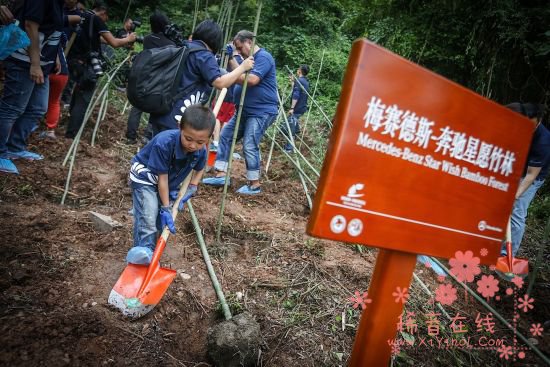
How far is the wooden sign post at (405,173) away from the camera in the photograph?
1.07 meters

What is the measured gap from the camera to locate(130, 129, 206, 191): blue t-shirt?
218 cm

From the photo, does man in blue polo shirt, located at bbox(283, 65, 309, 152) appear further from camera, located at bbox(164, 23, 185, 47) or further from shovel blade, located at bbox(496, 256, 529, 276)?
shovel blade, located at bbox(496, 256, 529, 276)

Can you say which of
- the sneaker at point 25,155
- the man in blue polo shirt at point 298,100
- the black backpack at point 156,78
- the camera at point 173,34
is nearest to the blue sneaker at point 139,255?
the black backpack at point 156,78

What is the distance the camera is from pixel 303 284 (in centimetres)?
248

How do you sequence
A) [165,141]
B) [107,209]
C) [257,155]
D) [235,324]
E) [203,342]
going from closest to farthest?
[235,324] → [203,342] → [165,141] → [107,209] → [257,155]

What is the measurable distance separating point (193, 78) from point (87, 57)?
206 centimetres

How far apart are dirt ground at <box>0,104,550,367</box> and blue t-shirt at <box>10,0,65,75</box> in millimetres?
1030

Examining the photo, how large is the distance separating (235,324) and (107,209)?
1.88 metres

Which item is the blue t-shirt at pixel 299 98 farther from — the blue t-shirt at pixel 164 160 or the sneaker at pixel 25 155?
the blue t-shirt at pixel 164 160

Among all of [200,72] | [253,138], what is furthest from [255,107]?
[200,72]

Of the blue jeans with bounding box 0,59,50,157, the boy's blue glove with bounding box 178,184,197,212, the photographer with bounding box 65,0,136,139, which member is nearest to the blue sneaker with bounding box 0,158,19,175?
the blue jeans with bounding box 0,59,50,157

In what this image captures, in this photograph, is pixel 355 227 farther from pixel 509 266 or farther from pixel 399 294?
pixel 509 266

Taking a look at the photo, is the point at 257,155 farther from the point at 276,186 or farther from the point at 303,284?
the point at 303,284

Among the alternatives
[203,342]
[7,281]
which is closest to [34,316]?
[7,281]
